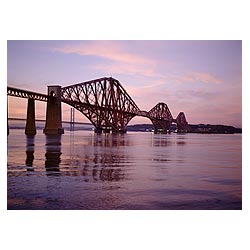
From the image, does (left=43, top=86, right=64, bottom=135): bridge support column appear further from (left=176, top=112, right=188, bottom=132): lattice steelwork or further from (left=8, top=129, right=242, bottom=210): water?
(left=8, top=129, right=242, bottom=210): water

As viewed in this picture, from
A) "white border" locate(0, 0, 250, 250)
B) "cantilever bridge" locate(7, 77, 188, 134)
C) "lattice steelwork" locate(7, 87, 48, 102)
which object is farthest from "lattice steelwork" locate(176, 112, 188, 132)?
"lattice steelwork" locate(7, 87, 48, 102)

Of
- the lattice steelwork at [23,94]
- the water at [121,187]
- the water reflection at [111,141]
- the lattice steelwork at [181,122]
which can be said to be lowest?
the water at [121,187]

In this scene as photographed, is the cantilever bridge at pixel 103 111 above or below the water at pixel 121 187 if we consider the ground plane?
above
